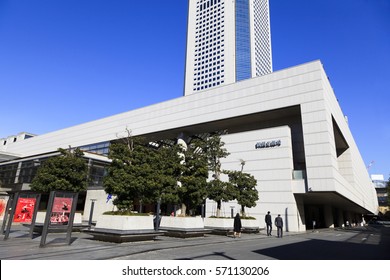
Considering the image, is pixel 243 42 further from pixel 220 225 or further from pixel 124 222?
pixel 124 222

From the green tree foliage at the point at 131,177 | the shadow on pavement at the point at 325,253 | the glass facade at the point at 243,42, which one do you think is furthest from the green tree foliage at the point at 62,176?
the glass facade at the point at 243,42

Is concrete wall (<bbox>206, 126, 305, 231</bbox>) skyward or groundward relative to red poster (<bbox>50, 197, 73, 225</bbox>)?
skyward

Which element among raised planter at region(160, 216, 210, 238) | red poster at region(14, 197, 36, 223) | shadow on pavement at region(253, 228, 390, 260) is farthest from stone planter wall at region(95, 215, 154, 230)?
red poster at region(14, 197, 36, 223)

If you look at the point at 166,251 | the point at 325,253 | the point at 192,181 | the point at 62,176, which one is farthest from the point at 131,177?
the point at 325,253

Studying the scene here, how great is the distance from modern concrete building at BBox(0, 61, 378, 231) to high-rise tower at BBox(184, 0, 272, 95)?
6538cm

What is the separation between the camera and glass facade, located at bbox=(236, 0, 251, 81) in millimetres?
102606

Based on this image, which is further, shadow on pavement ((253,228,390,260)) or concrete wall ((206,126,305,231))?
concrete wall ((206,126,305,231))

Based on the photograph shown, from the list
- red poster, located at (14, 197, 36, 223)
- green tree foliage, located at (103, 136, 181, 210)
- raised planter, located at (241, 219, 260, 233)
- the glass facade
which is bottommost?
raised planter, located at (241, 219, 260, 233)

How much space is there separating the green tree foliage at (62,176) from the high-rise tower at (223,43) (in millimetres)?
86861

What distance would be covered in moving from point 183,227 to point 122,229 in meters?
4.97

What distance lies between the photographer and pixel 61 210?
10992 millimetres

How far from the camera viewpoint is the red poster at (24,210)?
15.3 meters

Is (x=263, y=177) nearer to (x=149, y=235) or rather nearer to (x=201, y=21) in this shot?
(x=149, y=235)

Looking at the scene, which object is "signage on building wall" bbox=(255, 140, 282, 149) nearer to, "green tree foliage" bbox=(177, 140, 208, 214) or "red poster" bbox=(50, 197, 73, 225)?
"green tree foliage" bbox=(177, 140, 208, 214)
